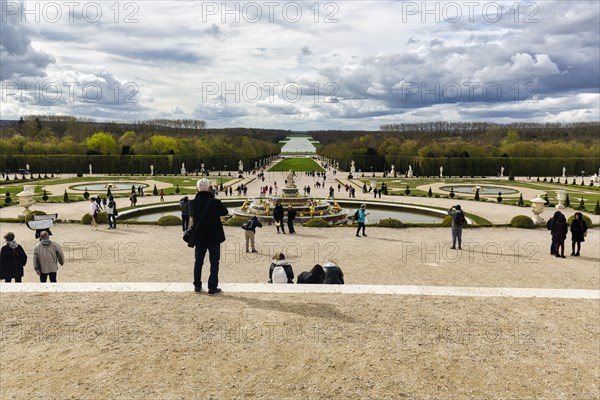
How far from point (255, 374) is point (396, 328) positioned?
7.70ft

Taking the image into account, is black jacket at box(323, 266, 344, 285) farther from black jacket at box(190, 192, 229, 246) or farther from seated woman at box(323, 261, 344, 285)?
black jacket at box(190, 192, 229, 246)

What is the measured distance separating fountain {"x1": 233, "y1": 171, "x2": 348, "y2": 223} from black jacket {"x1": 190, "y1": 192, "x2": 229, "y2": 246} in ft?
60.5

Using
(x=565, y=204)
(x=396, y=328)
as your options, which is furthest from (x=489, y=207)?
(x=396, y=328)

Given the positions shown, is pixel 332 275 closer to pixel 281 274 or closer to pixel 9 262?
pixel 281 274

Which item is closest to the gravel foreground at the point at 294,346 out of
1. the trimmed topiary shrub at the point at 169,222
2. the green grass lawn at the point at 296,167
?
the trimmed topiary shrub at the point at 169,222

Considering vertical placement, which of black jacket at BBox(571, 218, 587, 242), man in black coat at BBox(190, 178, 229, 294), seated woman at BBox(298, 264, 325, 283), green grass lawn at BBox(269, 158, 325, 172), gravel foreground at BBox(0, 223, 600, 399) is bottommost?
gravel foreground at BBox(0, 223, 600, 399)

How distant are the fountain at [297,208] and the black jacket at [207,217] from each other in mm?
18455

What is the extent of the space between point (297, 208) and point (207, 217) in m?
21.1

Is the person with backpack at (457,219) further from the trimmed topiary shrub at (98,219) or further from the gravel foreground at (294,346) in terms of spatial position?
the trimmed topiary shrub at (98,219)

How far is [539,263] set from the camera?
1374 centimetres

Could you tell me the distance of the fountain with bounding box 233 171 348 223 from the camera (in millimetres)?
27031

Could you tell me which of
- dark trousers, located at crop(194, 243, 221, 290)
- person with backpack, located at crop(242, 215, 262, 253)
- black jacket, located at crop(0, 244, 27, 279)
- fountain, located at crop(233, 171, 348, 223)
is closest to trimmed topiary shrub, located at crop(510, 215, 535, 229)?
fountain, located at crop(233, 171, 348, 223)

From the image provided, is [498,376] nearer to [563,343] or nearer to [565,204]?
[563,343]

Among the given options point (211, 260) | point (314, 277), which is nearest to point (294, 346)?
point (211, 260)
